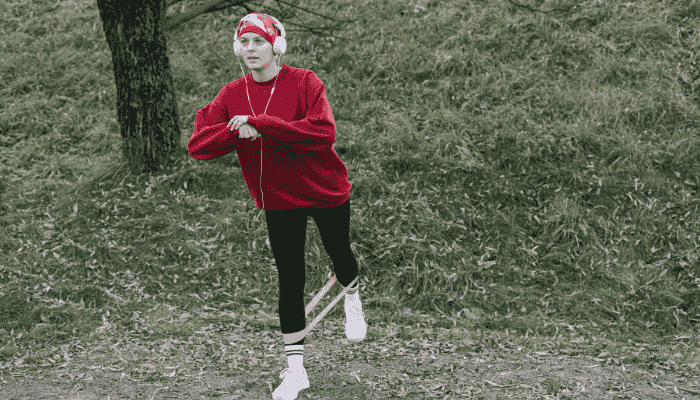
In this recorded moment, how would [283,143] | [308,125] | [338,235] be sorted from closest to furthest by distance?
[308,125]
[283,143]
[338,235]

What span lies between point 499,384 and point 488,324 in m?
1.27

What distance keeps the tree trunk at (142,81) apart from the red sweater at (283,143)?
3824 mm

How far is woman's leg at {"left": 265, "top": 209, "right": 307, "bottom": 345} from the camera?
135 inches

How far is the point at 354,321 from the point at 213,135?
166cm

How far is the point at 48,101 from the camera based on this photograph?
8805mm

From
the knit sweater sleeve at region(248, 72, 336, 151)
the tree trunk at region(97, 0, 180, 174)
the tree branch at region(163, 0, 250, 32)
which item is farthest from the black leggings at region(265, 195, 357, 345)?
the tree trunk at region(97, 0, 180, 174)

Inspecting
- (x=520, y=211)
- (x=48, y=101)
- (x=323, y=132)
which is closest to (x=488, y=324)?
(x=520, y=211)

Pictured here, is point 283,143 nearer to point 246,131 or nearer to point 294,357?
point 246,131

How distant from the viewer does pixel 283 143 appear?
10.6ft

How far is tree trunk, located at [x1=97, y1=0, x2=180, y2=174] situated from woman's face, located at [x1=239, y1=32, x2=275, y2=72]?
3.97 m

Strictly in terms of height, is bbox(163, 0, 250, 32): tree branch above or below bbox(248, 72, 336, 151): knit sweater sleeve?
above

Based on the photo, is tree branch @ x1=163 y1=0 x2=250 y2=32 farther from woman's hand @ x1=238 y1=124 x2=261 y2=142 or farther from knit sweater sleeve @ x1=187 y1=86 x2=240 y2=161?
woman's hand @ x1=238 y1=124 x2=261 y2=142

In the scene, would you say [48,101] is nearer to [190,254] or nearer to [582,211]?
[190,254]

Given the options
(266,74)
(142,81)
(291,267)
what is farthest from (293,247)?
(142,81)
